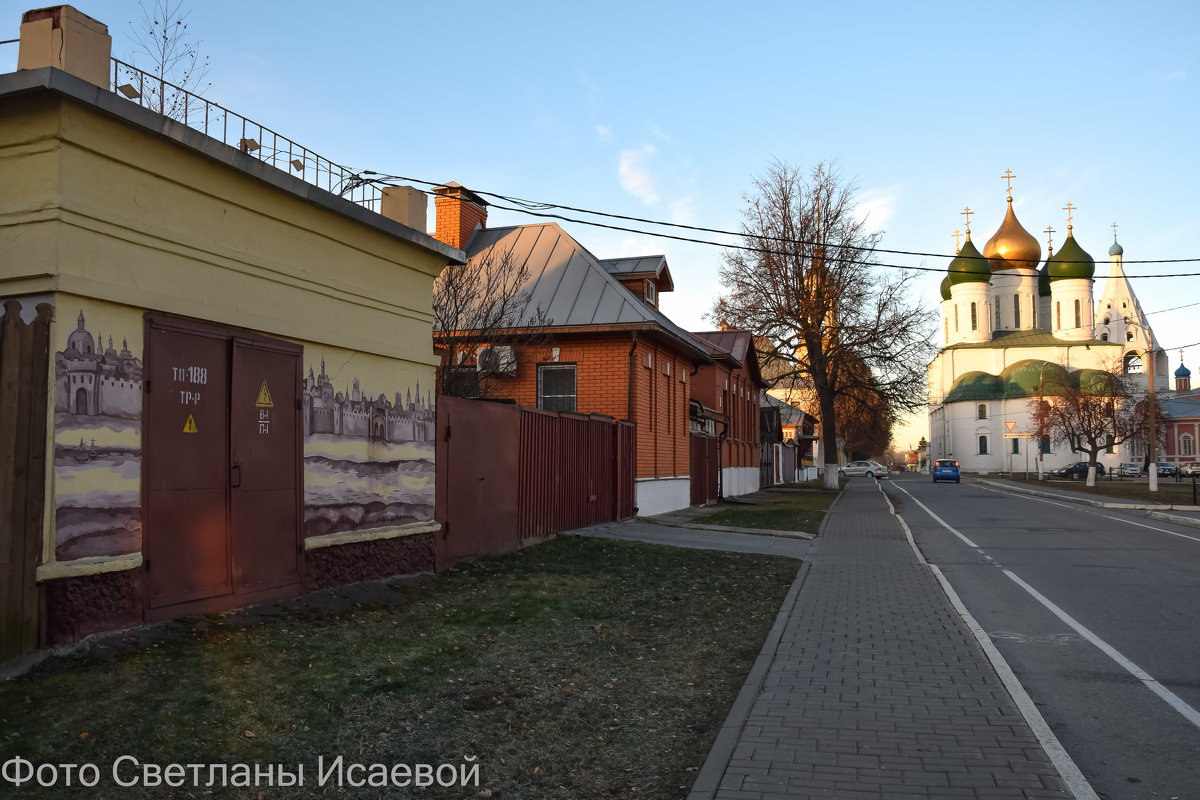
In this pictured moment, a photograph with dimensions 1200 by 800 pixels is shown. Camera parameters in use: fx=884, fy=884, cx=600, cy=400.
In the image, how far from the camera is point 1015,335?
9838 cm

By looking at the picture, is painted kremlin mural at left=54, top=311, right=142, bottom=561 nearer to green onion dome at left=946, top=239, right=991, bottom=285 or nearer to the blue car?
the blue car

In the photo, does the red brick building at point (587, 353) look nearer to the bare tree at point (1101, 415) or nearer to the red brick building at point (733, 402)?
the red brick building at point (733, 402)

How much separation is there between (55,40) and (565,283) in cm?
1537

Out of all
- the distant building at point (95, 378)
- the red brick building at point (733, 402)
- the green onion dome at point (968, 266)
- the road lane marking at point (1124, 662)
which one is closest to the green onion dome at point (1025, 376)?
the green onion dome at point (968, 266)

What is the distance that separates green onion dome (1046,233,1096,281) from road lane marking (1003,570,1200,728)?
96970 millimetres

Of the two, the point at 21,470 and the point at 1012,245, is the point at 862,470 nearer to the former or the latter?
the point at 1012,245

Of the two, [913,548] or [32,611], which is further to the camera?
[913,548]

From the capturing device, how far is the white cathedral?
93.0m

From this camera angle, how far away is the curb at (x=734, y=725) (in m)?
4.39

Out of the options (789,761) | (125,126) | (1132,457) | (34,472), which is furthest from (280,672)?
(1132,457)

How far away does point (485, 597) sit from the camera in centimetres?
910

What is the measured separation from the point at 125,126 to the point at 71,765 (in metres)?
4.37

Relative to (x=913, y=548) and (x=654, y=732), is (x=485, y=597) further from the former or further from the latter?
(x=913, y=548)

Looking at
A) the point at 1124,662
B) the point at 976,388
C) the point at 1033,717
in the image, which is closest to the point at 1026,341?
the point at 976,388
